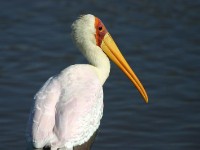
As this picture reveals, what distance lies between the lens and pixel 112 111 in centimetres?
1390

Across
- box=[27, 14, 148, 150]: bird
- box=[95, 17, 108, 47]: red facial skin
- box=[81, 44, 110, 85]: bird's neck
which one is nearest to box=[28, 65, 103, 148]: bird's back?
box=[27, 14, 148, 150]: bird

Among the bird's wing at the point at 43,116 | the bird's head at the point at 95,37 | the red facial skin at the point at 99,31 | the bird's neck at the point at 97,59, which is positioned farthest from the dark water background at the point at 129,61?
the bird's wing at the point at 43,116

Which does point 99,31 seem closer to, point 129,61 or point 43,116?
point 43,116

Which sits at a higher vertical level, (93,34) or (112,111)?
(93,34)

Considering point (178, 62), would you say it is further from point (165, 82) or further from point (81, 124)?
point (81, 124)

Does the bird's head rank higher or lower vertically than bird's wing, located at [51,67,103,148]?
higher

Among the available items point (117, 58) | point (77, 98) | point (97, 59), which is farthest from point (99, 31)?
point (77, 98)

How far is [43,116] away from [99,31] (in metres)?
1.94

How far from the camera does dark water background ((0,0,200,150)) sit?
529 inches

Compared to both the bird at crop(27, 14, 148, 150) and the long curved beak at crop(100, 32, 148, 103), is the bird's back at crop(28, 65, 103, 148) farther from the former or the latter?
the long curved beak at crop(100, 32, 148, 103)

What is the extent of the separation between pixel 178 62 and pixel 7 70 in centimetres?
269

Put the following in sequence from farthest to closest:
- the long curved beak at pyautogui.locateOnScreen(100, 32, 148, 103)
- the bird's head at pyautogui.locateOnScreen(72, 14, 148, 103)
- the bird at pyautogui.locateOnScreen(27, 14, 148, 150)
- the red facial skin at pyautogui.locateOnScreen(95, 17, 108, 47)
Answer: the long curved beak at pyautogui.locateOnScreen(100, 32, 148, 103), the red facial skin at pyautogui.locateOnScreen(95, 17, 108, 47), the bird's head at pyautogui.locateOnScreen(72, 14, 148, 103), the bird at pyautogui.locateOnScreen(27, 14, 148, 150)

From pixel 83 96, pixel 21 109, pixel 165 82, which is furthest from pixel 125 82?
pixel 83 96

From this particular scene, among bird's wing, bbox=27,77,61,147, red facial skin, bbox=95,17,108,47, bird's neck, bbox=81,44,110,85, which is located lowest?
bird's wing, bbox=27,77,61,147
